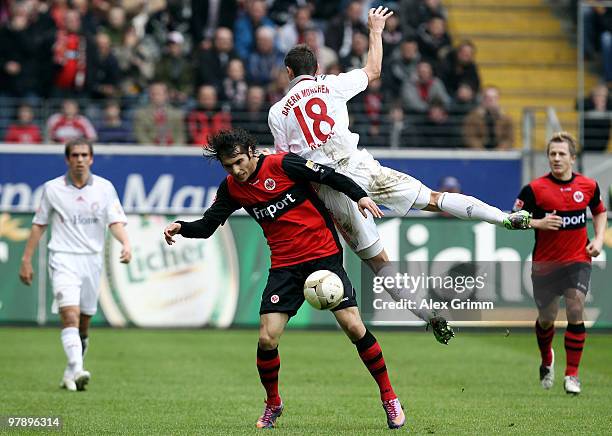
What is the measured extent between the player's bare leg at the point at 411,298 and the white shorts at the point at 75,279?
3186 millimetres

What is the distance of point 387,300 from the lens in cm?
962

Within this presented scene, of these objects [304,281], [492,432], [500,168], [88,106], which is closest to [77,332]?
[304,281]

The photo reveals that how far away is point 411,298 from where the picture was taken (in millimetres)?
9492

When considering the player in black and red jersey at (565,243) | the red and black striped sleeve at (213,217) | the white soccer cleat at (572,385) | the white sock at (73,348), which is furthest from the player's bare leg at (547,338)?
the white sock at (73,348)

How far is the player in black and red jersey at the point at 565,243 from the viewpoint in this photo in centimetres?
1148

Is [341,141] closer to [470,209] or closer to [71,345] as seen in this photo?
[470,209]

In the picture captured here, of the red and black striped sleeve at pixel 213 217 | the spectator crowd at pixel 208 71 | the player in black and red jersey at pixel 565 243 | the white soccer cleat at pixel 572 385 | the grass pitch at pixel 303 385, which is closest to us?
the red and black striped sleeve at pixel 213 217

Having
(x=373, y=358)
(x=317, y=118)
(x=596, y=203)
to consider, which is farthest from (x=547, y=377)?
(x=317, y=118)

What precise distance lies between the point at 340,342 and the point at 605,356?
3.45 m

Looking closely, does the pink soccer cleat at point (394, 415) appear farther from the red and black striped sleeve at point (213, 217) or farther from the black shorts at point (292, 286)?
the red and black striped sleeve at point (213, 217)

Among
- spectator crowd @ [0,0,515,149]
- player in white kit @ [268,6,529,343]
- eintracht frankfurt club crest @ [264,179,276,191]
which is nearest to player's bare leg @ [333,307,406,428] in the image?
player in white kit @ [268,6,529,343]

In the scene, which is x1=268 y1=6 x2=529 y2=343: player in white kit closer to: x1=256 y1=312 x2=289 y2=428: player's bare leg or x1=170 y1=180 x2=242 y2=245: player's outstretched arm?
x1=170 y1=180 x2=242 y2=245: player's outstretched arm

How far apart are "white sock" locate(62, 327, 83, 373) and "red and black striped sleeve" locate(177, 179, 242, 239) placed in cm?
280

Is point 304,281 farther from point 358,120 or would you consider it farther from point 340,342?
point 358,120
